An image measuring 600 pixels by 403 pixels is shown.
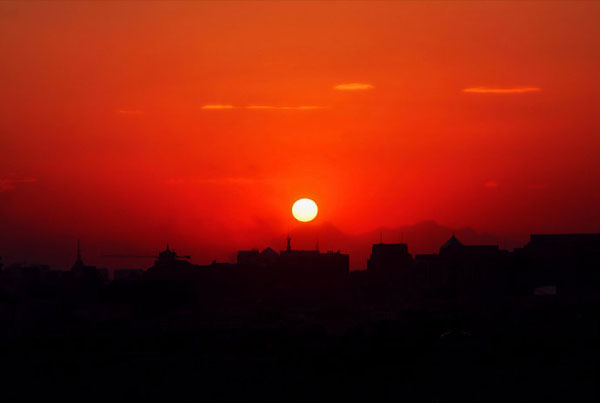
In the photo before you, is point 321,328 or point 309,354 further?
point 321,328

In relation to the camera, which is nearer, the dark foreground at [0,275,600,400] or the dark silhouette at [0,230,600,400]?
the dark foreground at [0,275,600,400]

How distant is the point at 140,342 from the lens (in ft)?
201

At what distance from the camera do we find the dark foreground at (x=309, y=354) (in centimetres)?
4156

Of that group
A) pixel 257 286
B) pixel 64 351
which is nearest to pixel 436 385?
pixel 64 351

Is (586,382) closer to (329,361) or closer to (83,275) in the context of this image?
(329,361)

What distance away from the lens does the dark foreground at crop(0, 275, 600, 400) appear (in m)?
41.6

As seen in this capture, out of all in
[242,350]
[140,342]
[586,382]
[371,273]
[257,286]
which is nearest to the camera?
[586,382]

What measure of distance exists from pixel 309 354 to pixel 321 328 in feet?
57.0

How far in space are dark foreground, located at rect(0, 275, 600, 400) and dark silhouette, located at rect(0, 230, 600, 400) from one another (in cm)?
14

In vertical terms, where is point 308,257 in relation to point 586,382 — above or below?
above

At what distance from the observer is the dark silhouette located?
4291 cm

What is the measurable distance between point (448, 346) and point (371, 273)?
7553cm

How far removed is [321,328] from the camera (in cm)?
7012

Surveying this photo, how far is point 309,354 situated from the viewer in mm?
52812
